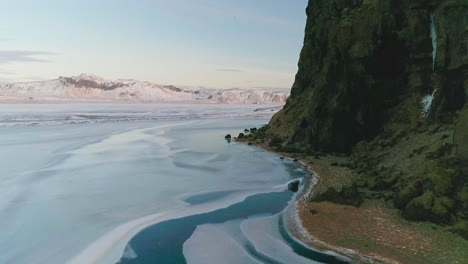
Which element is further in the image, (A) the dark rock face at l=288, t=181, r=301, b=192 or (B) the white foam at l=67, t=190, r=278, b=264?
(A) the dark rock face at l=288, t=181, r=301, b=192

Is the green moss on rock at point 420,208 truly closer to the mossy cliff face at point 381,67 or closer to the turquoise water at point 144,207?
the turquoise water at point 144,207

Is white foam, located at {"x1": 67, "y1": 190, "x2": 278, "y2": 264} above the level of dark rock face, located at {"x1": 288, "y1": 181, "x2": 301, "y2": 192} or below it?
below

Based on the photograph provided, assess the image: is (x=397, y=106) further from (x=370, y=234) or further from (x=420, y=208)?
(x=370, y=234)

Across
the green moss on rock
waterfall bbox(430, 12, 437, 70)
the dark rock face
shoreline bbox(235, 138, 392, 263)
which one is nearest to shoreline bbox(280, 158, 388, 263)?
shoreline bbox(235, 138, 392, 263)

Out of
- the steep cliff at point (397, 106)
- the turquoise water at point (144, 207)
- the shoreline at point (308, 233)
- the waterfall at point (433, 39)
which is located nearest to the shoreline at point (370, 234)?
the shoreline at point (308, 233)

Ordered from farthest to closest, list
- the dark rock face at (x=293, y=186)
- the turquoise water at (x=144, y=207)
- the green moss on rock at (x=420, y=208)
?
1. the dark rock face at (x=293, y=186)
2. the green moss on rock at (x=420, y=208)
3. the turquoise water at (x=144, y=207)

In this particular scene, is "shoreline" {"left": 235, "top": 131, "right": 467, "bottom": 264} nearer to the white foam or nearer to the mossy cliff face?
the white foam
